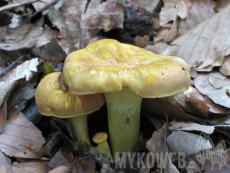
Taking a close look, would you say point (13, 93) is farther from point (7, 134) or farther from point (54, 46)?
point (54, 46)

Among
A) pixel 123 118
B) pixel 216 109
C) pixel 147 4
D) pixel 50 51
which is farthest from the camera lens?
pixel 147 4

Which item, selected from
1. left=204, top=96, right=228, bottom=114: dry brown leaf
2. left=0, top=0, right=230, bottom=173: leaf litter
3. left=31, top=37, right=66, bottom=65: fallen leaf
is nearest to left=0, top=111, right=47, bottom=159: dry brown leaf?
left=0, top=0, right=230, bottom=173: leaf litter

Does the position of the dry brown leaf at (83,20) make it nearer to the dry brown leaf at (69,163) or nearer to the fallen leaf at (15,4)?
the fallen leaf at (15,4)

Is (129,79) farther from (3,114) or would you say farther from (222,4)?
(222,4)

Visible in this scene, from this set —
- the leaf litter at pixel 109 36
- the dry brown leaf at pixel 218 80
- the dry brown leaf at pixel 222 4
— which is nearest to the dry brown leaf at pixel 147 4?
the leaf litter at pixel 109 36

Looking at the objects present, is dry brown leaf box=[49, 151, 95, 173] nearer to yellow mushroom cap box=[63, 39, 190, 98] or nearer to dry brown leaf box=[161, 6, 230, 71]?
yellow mushroom cap box=[63, 39, 190, 98]

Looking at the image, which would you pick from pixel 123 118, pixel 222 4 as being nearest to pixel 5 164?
pixel 123 118

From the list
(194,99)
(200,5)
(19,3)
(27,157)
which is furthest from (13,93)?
(200,5)
